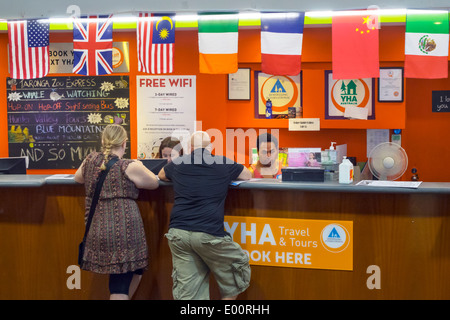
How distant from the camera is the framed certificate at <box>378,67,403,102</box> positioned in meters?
5.75

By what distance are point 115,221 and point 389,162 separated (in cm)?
212

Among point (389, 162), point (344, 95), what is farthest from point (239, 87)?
point (389, 162)

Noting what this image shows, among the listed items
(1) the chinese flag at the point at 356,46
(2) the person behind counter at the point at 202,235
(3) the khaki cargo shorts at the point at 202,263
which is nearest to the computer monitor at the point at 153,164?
(2) the person behind counter at the point at 202,235

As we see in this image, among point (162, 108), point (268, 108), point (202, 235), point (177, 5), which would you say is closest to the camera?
point (202, 235)

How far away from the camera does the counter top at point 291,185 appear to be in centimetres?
305

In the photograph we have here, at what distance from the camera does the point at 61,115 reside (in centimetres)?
588

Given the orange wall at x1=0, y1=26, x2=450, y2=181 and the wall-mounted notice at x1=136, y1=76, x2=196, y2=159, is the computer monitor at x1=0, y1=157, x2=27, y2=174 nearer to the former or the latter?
the orange wall at x1=0, y1=26, x2=450, y2=181

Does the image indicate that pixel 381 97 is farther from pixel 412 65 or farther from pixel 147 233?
pixel 147 233

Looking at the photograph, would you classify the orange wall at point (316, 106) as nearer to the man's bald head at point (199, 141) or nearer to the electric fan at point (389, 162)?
the electric fan at point (389, 162)

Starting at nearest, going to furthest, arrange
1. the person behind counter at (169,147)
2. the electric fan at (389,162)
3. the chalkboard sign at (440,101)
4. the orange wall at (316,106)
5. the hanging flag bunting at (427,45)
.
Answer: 1. the electric fan at (389,162)
2. the hanging flag bunting at (427,45)
3. the person behind counter at (169,147)
4. the orange wall at (316,106)
5. the chalkboard sign at (440,101)

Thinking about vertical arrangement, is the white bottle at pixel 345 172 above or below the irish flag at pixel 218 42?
below

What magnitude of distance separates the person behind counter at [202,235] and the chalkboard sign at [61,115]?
305cm

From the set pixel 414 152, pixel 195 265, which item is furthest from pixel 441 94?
pixel 195 265

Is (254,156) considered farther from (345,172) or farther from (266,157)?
(345,172)
